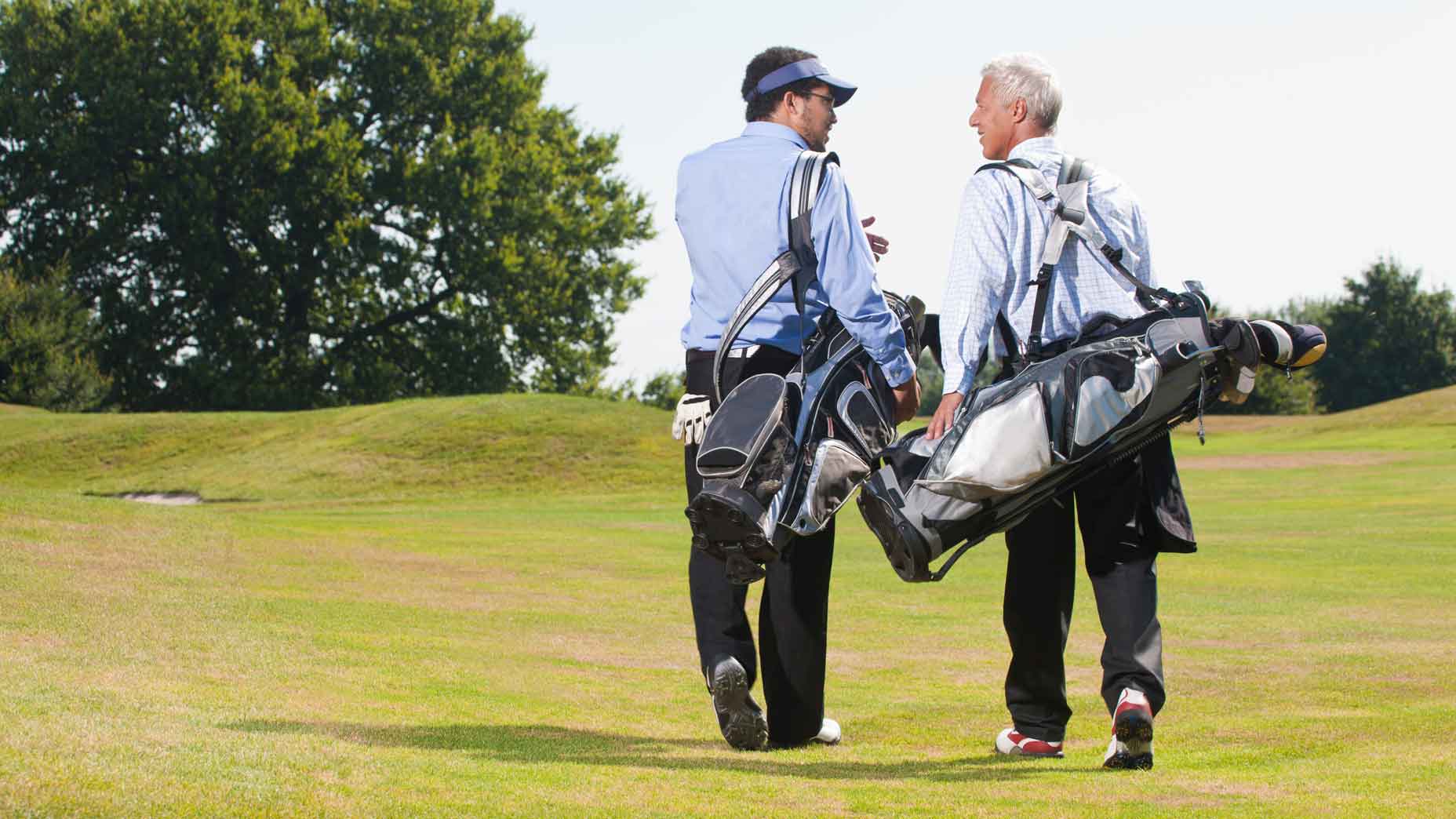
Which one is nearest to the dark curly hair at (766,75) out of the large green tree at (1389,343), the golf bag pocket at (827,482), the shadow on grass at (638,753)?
the golf bag pocket at (827,482)

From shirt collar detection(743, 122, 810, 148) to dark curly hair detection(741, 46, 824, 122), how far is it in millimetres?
66

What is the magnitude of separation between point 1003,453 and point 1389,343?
70371 millimetres

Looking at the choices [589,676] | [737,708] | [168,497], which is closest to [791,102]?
[737,708]

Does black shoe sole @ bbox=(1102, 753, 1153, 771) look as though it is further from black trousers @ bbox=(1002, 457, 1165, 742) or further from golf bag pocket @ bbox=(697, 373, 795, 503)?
golf bag pocket @ bbox=(697, 373, 795, 503)

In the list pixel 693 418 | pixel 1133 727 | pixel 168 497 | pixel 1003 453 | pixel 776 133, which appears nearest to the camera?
pixel 1003 453

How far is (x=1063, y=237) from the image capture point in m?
5.24

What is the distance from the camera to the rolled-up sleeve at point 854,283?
18.0 feet

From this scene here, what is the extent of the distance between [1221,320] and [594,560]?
10.2m

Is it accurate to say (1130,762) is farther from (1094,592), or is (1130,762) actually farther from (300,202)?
(300,202)

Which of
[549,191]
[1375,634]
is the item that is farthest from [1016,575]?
[549,191]

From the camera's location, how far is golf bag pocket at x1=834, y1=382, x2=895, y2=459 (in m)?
5.44

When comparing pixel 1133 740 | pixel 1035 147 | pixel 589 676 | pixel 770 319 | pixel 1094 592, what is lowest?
pixel 589 676

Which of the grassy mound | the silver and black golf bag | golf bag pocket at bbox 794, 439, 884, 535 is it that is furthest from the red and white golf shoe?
the grassy mound

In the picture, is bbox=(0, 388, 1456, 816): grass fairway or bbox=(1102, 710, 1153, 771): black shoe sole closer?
bbox=(0, 388, 1456, 816): grass fairway
